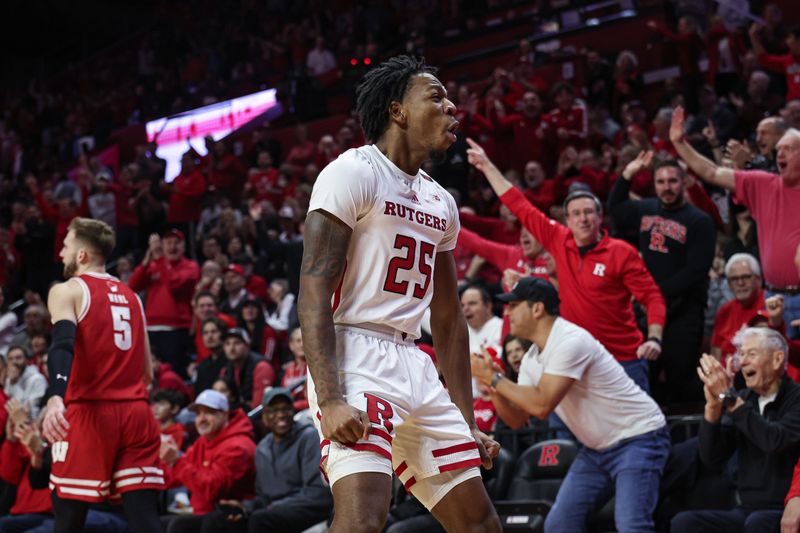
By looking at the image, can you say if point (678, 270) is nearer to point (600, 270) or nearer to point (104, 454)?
point (600, 270)

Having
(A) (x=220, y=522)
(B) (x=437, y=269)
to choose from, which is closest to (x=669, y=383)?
(A) (x=220, y=522)

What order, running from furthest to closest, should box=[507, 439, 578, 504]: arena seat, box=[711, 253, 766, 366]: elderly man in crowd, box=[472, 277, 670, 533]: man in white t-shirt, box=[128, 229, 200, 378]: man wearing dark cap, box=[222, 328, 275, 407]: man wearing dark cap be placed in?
box=[128, 229, 200, 378]: man wearing dark cap
box=[222, 328, 275, 407]: man wearing dark cap
box=[711, 253, 766, 366]: elderly man in crowd
box=[507, 439, 578, 504]: arena seat
box=[472, 277, 670, 533]: man in white t-shirt

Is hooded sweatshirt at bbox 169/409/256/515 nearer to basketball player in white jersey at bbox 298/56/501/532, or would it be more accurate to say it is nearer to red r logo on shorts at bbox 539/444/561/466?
red r logo on shorts at bbox 539/444/561/466

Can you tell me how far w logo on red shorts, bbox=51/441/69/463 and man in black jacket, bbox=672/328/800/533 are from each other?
3091 mm

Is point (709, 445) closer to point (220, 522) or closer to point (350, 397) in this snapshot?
point (350, 397)

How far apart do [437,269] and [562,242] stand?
3363 millimetres

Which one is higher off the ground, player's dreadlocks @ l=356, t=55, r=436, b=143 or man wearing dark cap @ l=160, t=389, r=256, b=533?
player's dreadlocks @ l=356, t=55, r=436, b=143

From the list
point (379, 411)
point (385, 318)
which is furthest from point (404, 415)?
point (385, 318)

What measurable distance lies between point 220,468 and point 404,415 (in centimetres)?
434

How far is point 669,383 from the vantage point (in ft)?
23.1

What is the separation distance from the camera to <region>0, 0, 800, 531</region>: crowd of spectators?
6.67 metres

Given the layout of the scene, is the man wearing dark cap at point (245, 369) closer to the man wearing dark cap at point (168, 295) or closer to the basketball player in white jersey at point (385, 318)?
the man wearing dark cap at point (168, 295)

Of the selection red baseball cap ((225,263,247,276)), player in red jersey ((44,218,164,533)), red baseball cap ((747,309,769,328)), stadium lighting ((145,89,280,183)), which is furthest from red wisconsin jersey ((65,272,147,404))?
stadium lighting ((145,89,280,183))

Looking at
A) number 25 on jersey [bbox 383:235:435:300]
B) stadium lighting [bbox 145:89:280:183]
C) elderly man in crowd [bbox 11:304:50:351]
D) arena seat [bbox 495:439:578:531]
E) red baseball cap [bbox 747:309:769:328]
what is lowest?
arena seat [bbox 495:439:578:531]
